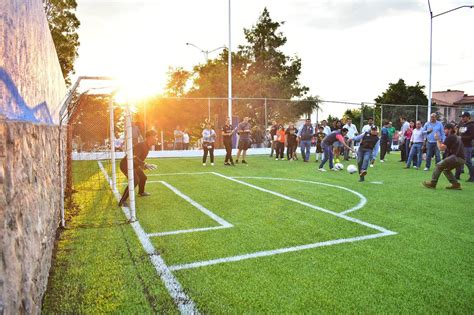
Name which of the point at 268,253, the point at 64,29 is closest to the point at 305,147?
the point at 268,253

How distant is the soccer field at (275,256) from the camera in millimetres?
3316

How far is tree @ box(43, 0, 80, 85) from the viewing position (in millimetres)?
26422

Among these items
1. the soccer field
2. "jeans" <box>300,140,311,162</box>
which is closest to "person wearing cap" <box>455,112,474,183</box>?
the soccer field

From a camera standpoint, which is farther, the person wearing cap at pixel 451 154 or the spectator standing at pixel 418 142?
the spectator standing at pixel 418 142

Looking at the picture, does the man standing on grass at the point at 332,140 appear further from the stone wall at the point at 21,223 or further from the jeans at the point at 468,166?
the stone wall at the point at 21,223

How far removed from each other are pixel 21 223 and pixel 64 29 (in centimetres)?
2985

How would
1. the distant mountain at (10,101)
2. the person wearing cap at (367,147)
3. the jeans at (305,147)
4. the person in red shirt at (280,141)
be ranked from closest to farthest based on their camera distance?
the distant mountain at (10,101) < the person wearing cap at (367,147) < the jeans at (305,147) < the person in red shirt at (280,141)

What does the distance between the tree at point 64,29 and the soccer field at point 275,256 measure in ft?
76.8

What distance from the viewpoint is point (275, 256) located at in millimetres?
4457

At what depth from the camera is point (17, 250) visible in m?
2.39

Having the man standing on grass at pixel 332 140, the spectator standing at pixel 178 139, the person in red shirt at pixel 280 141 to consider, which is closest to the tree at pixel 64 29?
the spectator standing at pixel 178 139

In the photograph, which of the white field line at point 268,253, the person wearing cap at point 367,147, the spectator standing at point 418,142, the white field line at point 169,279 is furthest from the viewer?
the spectator standing at point 418,142

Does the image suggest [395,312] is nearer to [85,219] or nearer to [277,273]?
[277,273]

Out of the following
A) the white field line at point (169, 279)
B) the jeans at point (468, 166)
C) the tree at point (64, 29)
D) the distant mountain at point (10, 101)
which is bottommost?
the white field line at point (169, 279)
